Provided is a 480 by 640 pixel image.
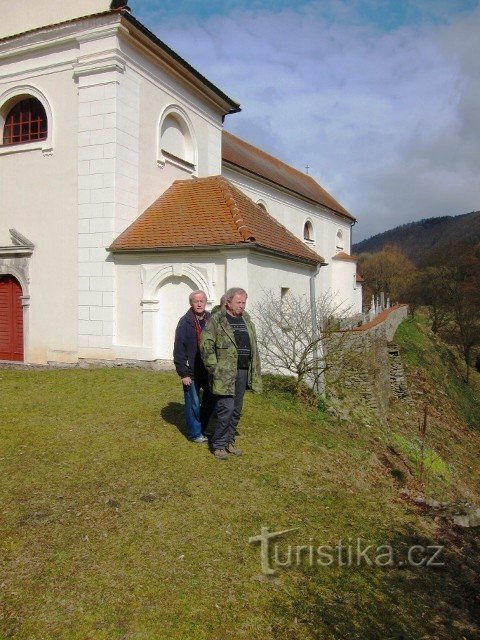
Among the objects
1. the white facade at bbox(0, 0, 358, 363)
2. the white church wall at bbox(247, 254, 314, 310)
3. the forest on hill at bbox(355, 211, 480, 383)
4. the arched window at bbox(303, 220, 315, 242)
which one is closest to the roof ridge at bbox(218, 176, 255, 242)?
the white church wall at bbox(247, 254, 314, 310)

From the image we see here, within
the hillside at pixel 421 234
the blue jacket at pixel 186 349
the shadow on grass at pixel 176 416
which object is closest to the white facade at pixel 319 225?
the shadow on grass at pixel 176 416

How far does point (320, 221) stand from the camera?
28469 millimetres

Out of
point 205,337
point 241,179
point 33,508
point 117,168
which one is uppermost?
point 241,179

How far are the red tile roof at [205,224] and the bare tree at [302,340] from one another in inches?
57.9

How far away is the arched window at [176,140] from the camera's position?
13.4 metres

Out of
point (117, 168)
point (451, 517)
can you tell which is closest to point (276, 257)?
point (117, 168)

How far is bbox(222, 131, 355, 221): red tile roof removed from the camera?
20.1m

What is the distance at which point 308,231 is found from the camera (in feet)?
88.9

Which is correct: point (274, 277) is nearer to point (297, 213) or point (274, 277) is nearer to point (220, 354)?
point (220, 354)

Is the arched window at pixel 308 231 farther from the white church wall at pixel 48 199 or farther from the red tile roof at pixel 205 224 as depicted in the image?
the white church wall at pixel 48 199

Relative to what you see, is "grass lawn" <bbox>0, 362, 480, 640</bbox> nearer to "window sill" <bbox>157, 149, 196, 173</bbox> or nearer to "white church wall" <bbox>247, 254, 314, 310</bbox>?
"white church wall" <bbox>247, 254, 314, 310</bbox>

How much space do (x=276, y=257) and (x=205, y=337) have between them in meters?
6.04

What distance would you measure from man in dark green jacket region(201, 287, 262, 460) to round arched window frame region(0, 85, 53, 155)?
8655mm

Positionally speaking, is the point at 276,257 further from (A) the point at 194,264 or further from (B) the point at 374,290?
(B) the point at 374,290
